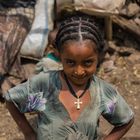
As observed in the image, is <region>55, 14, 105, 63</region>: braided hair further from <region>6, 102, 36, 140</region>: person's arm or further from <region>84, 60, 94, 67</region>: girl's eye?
<region>6, 102, 36, 140</region>: person's arm

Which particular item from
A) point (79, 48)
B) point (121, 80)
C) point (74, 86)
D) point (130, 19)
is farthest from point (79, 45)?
point (130, 19)

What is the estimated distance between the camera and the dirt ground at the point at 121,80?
14.0 feet

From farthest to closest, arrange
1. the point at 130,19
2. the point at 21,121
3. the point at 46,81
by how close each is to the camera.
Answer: the point at 130,19
the point at 21,121
the point at 46,81

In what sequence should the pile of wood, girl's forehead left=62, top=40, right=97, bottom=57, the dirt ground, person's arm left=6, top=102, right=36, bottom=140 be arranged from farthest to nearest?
1. the pile of wood
2. the dirt ground
3. person's arm left=6, top=102, right=36, bottom=140
4. girl's forehead left=62, top=40, right=97, bottom=57

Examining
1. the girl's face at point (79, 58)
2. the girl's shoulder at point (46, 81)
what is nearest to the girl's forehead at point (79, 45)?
the girl's face at point (79, 58)

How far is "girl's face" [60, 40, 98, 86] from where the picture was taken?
2.37m

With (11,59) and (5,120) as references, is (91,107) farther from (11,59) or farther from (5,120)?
(11,59)

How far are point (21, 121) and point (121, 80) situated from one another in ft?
7.57

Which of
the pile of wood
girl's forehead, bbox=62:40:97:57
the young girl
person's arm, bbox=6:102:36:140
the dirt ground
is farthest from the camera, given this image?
the pile of wood

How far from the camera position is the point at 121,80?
193 inches

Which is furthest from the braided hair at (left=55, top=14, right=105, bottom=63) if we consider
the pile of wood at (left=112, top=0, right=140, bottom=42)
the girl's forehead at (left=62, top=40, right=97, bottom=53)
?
the pile of wood at (left=112, top=0, right=140, bottom=42)

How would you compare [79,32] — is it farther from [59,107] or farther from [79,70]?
[59,107]

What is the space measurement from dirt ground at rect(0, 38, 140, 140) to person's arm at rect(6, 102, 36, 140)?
1460mm

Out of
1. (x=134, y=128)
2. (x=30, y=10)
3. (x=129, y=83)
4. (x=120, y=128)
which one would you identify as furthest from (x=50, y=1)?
(x=120, y=128)
